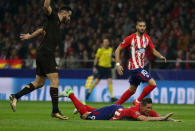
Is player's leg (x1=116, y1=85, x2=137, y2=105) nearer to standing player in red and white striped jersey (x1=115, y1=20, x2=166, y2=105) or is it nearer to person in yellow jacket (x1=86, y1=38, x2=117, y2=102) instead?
standing player in red and white striped jersey (x1=115, y1=20, x2=166, y2=105)

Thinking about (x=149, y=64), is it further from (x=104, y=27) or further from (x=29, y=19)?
(x=29, y=19)

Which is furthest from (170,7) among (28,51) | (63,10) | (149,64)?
(63,10)

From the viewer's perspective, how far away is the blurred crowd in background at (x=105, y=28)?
22.6 metres

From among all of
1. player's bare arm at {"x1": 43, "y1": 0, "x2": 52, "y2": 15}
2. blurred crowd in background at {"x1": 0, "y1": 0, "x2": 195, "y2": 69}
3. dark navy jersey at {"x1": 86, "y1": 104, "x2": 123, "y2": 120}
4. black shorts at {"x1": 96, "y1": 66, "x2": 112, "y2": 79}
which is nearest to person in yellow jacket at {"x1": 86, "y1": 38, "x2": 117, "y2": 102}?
black shorts at {"x1": 96, "y1": 66, "x2": 112, "y2": 79}

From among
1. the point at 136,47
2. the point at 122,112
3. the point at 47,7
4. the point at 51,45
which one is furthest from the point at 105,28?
the point at 122,112

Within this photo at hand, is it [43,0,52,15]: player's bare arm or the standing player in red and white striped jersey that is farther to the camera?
the standing player in red and white striped jersey

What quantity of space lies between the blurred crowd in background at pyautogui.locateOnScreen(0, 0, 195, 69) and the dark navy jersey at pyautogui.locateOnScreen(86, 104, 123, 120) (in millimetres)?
10801

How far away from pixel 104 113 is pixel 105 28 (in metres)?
14.5

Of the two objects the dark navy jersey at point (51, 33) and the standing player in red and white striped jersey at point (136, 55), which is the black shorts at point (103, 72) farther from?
the dark navy jersey at point (51, 33)

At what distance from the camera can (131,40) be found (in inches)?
520

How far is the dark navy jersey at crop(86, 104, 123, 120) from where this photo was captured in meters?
10.7

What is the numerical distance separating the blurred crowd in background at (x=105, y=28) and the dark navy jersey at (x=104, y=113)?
35.4 ft

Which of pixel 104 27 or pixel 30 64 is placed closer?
pixel 30 64

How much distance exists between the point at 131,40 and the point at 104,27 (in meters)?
12.0
